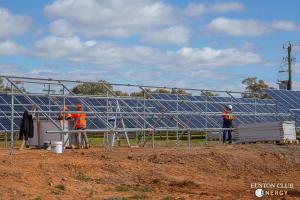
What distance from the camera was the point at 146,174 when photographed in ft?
51.2

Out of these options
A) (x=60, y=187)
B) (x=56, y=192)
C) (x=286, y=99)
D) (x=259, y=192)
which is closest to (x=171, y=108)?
(x=286, y=99)

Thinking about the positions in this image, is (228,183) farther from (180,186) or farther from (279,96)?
(279,96)

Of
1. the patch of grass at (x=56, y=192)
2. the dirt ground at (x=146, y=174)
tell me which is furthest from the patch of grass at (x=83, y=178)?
the patch of grass at (x=56, y=192)

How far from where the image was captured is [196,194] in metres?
13.1

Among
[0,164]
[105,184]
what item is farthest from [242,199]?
[0,164]

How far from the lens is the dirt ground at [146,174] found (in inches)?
504

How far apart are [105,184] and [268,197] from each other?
4.03m

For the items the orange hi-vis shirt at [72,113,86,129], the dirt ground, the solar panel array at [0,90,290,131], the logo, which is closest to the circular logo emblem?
the logo

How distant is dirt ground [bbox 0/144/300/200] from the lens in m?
12.8

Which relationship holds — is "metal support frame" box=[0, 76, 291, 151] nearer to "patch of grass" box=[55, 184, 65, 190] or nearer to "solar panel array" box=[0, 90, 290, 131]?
"solar panel array" box=[0, 90, 290, 131]

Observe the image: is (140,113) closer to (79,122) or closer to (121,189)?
(79,122)

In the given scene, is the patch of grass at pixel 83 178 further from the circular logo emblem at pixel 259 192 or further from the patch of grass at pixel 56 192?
the circular logo emblem at pixel 259 192

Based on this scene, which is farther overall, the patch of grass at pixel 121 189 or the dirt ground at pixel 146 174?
the patch of grass at pixel 121 189

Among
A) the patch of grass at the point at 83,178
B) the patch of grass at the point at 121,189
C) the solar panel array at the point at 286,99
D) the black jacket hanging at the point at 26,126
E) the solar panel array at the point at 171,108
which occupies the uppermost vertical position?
the solar panel array at the point at 286,99
